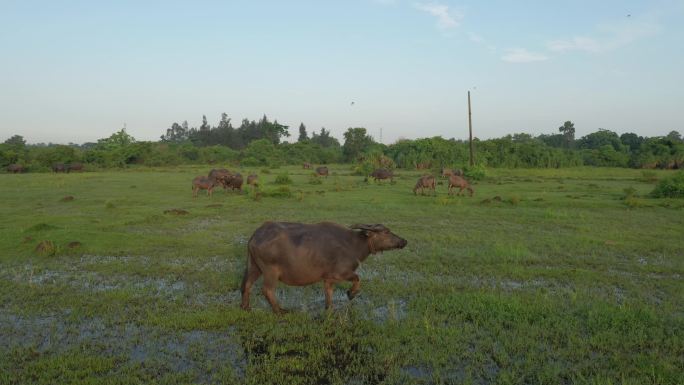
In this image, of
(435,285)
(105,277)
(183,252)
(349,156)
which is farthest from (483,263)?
(349,156)

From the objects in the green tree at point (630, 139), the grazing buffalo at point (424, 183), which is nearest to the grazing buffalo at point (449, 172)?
the grazing buffalo at point (424, 183)

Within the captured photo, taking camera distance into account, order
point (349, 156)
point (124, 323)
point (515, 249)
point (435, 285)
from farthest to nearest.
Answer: point (349, 156) → point (515, 249) → point (435, 285) → point (124, 323)

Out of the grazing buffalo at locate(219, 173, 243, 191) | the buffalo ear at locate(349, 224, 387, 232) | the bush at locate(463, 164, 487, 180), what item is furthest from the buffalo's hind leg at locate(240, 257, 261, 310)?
the bush at locate(463, 164, 487, 180)

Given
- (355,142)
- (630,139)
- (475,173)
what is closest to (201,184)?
(475,173)

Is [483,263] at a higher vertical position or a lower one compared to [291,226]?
lower

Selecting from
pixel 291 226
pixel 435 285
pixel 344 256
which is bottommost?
pixel 435 285

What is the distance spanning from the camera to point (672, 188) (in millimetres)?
18500

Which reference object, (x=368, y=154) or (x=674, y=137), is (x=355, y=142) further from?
(x=674, y=137)

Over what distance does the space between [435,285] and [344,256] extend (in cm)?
187

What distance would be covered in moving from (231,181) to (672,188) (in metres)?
18.6

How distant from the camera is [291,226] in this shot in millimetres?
6227

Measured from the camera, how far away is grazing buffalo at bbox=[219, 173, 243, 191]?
69.7 ft

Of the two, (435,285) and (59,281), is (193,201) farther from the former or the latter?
(435,285)

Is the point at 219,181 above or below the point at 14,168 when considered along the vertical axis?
below
